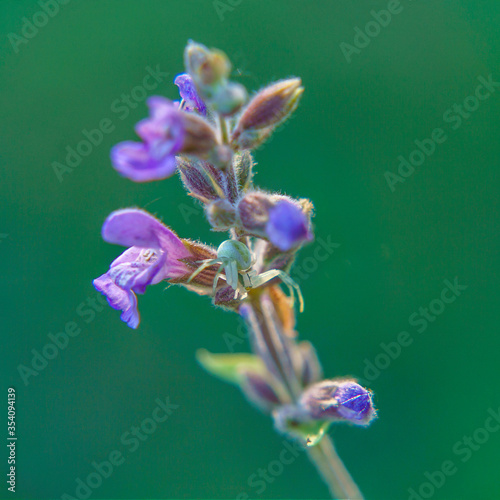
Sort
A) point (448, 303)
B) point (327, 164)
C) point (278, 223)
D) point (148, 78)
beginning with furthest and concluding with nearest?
point (148, 78) → point (327, 164) → point (448, 303) → point (278, 223)

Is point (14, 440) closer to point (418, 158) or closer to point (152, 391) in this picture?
point (152, 391)

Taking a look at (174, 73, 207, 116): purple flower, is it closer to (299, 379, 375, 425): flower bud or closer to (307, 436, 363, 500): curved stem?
(299, 379, 375, 425): flower bud

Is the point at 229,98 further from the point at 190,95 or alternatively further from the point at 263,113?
the point at 190,95

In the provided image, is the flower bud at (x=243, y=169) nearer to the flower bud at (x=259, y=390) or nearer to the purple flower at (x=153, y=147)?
the purple flower at (x=153, y=147)

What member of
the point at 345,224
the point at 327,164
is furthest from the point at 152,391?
the point at 327,164

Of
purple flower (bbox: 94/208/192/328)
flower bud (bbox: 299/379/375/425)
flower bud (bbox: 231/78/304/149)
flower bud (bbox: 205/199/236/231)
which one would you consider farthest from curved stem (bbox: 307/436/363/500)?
flower bud (bbox: 231/78/304/149)

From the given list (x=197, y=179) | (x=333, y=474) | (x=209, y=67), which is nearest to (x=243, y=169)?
(x=197, y=179)

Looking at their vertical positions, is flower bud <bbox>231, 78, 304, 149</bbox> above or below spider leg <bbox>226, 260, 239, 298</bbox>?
above
